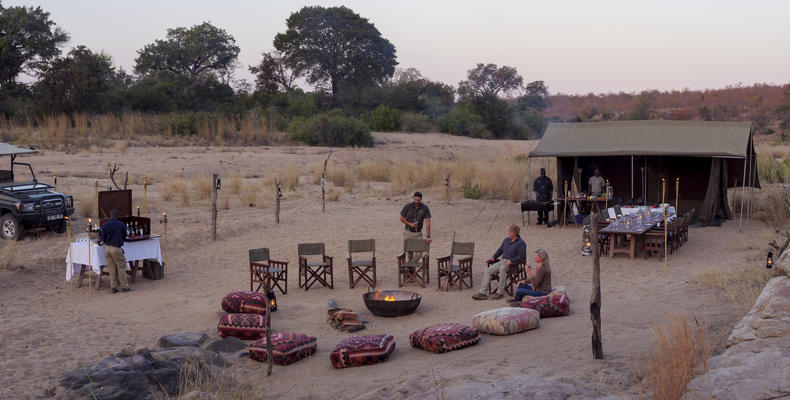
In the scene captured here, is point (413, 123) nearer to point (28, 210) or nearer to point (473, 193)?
point (473, 193)

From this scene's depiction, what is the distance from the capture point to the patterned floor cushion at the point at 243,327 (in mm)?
8797

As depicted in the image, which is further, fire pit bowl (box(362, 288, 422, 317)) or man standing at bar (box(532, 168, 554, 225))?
man standing at bar (box(532, 168, 554, 225))

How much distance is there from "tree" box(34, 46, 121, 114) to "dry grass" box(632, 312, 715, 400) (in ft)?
105

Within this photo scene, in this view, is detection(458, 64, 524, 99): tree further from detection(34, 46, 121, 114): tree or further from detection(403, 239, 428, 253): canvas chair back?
detection(403, 239, 428, 253): canvas chair back

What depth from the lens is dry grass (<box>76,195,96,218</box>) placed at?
59.4ft

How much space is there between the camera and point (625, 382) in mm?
6141

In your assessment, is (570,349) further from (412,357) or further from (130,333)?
(130,333)

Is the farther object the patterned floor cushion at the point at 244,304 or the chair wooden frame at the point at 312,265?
the chair wooden frame at the point at 312,265

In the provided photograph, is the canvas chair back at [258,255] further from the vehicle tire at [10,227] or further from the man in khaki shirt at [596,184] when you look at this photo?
the man in khaki shirt at [596,184]

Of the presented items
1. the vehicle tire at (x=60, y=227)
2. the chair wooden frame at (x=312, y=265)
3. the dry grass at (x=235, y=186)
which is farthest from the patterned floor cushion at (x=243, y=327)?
the dry grass at (x=235, y=186)

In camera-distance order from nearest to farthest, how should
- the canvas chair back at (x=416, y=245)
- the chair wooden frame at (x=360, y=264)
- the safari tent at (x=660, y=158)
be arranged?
the canvas chair back at (x=416, y=245), the chair wooden frame at (x=360, y=264), the safari tent at (x=660, y=158)

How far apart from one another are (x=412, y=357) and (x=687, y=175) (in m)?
13.6

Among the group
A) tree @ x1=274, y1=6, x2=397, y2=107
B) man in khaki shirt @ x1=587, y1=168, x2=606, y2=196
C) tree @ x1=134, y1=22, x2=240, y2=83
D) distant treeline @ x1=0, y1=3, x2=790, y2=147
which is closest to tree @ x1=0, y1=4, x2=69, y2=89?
distant treeline @ x1=0, y1=3, x2=790, y2=147

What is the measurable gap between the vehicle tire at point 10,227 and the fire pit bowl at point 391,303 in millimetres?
9123
